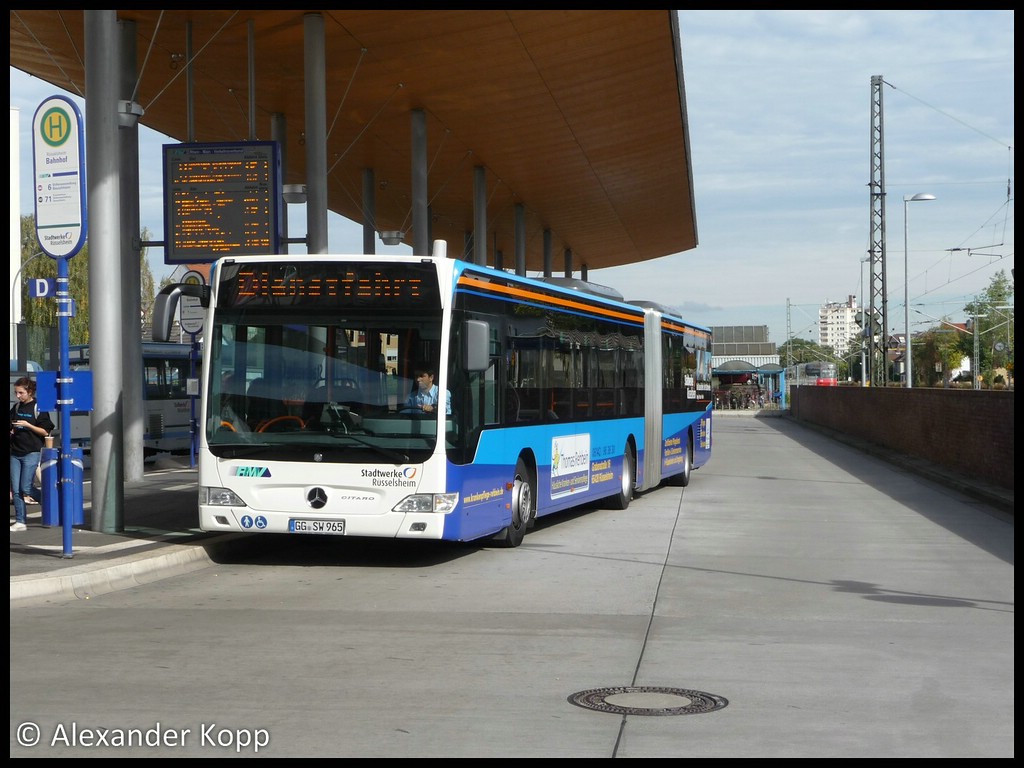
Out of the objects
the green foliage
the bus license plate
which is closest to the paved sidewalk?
the bus license plate

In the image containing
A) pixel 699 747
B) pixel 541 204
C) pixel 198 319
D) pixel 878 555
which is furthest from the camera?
pixel 541 204

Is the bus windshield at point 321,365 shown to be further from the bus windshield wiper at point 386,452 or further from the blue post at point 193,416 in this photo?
the blue post at point 193,416

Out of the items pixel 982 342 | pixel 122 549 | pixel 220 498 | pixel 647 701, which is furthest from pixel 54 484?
pixel 982 342

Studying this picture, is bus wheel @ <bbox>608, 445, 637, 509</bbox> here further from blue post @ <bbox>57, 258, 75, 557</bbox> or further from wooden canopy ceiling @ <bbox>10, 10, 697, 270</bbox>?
blue post @ <bbox>57, 258, 75, 557</bbox>

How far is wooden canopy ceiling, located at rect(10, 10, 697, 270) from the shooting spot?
78.1ft

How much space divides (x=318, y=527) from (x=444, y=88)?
1731cm

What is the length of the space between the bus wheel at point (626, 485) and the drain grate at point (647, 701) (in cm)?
1211

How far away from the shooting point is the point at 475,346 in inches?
512

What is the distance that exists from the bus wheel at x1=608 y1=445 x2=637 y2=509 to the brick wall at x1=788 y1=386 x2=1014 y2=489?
237 inches

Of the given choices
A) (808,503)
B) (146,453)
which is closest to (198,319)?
(146,453)

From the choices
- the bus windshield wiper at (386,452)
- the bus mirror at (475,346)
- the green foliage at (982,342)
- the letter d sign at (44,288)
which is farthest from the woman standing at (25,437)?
the green foliage at (982,342)

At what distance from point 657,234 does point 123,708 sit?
52.0 meters

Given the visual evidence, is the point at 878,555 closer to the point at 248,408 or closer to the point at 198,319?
the point at 248,408

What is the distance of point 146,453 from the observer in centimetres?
3194
